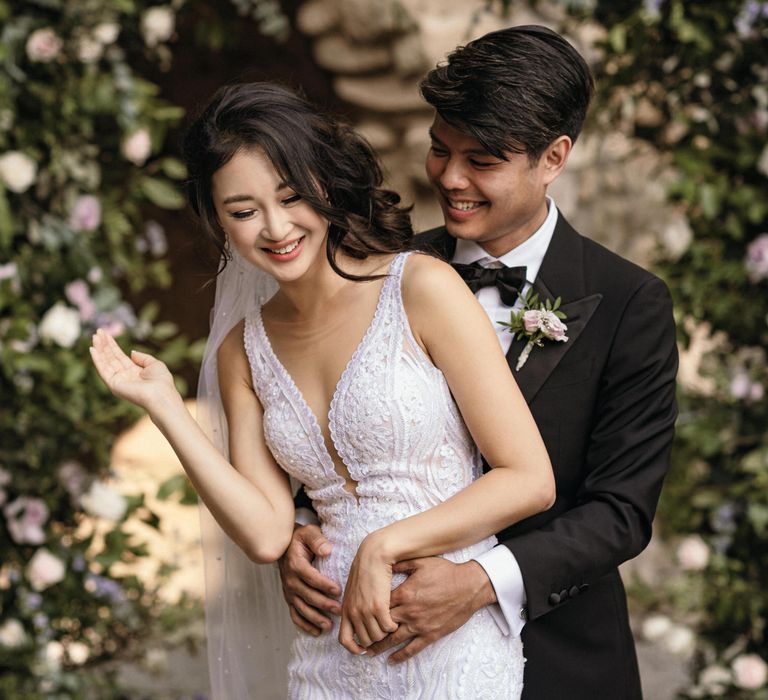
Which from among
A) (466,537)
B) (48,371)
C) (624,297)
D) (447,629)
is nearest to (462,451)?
(466,537)

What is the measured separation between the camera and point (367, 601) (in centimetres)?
190

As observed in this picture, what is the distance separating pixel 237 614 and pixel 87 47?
1.81 meters

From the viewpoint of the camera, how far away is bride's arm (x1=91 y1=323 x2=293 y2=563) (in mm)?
1968

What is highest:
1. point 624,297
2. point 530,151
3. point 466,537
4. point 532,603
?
point 530,151

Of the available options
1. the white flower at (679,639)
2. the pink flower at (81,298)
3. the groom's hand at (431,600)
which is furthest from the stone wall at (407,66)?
the groom's hand at (431,600)

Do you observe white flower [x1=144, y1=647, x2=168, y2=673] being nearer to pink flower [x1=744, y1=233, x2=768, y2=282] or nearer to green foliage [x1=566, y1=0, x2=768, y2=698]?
green foliage [x1=566, y1=0, x2=768, y2=698]

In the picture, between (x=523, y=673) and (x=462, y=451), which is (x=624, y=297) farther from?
(x=523, y=673)

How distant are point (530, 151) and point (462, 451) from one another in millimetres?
552

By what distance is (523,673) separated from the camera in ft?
7.02

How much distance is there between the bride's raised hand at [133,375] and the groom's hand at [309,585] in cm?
36

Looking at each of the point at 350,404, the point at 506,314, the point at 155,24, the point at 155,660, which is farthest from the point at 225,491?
the point at 155,660

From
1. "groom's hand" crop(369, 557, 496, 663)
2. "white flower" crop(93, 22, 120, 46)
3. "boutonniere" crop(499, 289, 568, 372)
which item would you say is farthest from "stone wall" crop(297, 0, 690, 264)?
"groom's hand" crop(369, 557, 496, 663)

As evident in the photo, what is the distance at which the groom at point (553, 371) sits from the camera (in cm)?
203

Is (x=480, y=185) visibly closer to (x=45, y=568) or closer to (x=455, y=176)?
(x=455, y=176)
